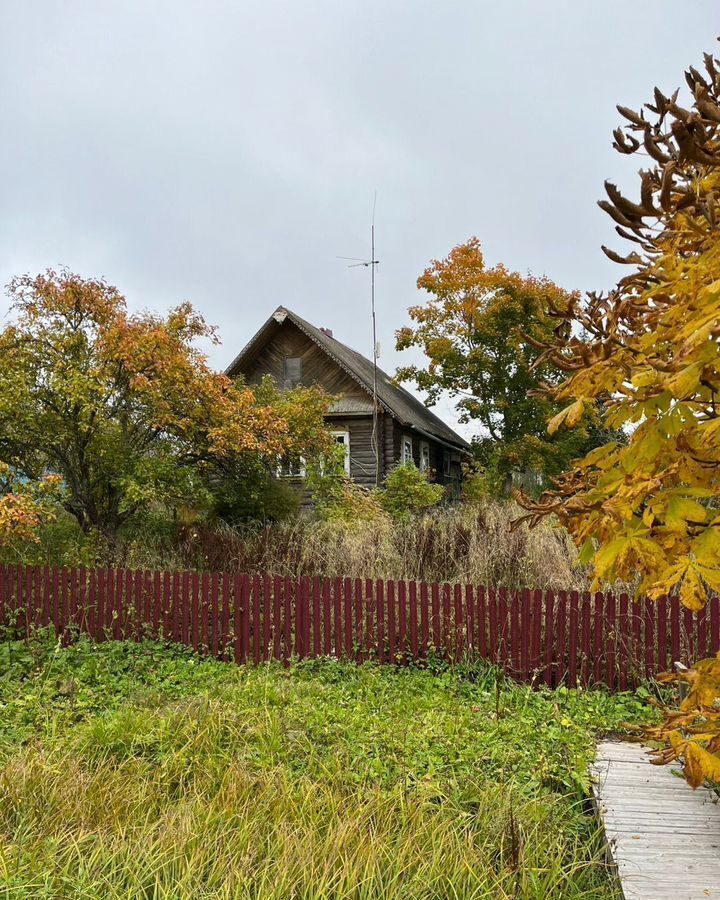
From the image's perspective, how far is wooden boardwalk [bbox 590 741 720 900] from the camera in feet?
10.4

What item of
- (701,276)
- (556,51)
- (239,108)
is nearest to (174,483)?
(239,108)

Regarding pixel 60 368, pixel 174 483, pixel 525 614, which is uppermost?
pixel 60 368

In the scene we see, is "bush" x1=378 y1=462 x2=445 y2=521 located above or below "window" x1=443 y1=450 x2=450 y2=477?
below

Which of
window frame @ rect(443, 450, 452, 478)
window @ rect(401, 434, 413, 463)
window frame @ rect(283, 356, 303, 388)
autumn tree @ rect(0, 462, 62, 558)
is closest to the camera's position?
autumn tree @ rect(0, 462, 62, 558)

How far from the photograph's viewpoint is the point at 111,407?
10.4 metres

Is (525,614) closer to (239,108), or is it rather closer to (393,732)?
(393,732)

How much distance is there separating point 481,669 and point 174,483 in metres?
6.06

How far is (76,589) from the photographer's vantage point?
782cm

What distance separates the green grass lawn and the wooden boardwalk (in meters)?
0.13

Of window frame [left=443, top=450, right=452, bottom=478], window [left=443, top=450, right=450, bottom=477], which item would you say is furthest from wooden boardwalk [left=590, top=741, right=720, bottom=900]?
window [left=443, top=450, right=450, bottom=477]

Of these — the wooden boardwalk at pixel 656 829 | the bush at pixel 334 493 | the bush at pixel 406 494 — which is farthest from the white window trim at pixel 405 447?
the wooden boardwalk at pixel 656 829

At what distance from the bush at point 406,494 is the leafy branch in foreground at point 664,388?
12.2 metres

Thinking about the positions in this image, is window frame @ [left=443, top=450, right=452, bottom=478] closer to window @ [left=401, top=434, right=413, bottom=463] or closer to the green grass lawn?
window @ [left=401, top=434, right=413, bottom=463]

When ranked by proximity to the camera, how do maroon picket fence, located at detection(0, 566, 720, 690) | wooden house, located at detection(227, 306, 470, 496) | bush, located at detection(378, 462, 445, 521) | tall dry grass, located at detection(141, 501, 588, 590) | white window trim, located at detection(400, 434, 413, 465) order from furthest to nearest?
white window trim, located at detection(400, 434, 413, 465) → wooden house, located at detection(227, 306, 470, 496) → bush, located at detection(378, 462, 445, 521) → tall dry grass, located at detection(141, 501, 588, 590) → maroon picket fence, located at detection(0, 566, 720, 690)
